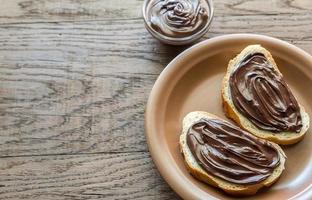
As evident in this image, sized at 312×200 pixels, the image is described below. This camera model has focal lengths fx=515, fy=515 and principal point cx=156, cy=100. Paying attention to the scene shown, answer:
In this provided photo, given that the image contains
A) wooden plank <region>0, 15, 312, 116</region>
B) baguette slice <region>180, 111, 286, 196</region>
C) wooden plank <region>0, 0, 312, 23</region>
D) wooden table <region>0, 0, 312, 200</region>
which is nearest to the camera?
baguette slice <region>180, 111, 286, 196</region>

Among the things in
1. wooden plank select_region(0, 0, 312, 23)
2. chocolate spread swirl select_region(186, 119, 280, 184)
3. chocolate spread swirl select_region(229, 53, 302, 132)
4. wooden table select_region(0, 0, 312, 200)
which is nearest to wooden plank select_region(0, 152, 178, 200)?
wooden table select_region(0, 0, 312, 200)

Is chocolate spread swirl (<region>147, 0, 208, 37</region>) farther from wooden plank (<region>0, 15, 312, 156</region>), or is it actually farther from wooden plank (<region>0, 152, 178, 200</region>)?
wooden plank (<region>0, 152, 178, 200</region>)

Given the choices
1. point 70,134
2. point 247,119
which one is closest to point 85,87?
point 70,134

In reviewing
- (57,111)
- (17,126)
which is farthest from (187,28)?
(17,126)

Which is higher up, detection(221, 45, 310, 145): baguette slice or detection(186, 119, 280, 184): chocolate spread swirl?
detection(221, 45, 310, 145): baguette slice

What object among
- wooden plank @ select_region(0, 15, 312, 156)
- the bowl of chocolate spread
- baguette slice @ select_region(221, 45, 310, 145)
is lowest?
wooden plank @ select_region(0, 15, 312, 156)
